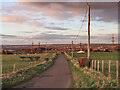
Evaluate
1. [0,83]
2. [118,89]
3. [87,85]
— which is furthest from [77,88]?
[0,83]

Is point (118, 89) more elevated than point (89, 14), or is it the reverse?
point (89, 14)

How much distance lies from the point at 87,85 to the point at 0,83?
21.0 feet

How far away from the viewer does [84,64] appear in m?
20.8

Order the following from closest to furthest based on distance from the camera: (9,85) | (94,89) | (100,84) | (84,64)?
(94,89), (100,84), (9,85), (84,64)

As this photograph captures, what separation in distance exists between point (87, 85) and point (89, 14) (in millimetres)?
11858

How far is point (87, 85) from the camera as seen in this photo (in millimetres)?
11016

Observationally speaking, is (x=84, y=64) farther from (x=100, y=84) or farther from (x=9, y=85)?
(x=9, y=85)

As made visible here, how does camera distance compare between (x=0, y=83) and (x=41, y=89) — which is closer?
(x=41, y=89)

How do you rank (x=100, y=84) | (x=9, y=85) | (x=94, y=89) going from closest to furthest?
(x=94, y=89) < (x=100, y=84) < (x=9, y=85)

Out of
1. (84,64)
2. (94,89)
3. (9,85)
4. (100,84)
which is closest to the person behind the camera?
(94,89)

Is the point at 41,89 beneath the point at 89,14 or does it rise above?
beneath

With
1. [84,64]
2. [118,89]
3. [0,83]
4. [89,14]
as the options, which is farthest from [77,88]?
[89,14]

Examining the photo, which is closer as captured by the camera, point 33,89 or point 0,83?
point 33,89

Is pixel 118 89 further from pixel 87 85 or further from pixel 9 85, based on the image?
pixel 9 85
